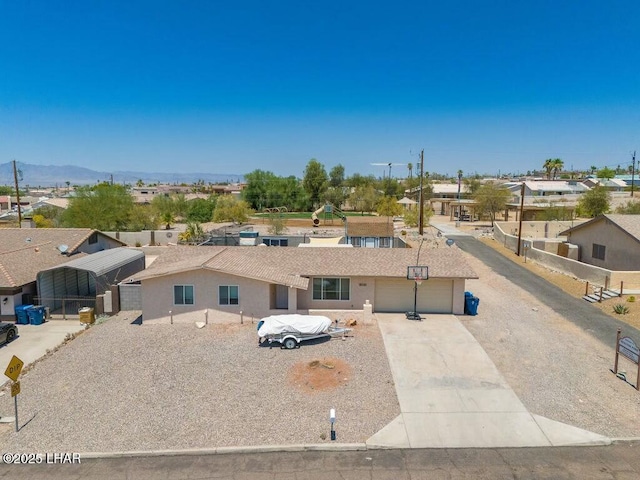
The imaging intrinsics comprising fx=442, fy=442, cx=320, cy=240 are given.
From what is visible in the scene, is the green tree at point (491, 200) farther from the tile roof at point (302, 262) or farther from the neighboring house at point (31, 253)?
the neighboring house at point (31, 253)

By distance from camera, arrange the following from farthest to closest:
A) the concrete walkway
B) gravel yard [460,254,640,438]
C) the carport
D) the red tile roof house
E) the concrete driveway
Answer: the carport → the red tile roof house → the concrete driveway → gravel yard [460,254,640,438] → the concrete walkway

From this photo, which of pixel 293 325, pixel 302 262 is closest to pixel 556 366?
pixel 293 325

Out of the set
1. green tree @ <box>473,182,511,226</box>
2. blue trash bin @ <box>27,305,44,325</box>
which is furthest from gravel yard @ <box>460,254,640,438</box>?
green tree @ <box>473,182,511,226</box>

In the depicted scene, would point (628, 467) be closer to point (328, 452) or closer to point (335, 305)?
point (328, 452)

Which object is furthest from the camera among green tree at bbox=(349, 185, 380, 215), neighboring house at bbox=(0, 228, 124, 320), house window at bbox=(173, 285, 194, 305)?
green tree at bbox=(349, 185, 380, 215)

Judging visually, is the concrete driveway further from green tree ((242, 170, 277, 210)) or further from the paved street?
green tree ((242, 170, 277, 210))

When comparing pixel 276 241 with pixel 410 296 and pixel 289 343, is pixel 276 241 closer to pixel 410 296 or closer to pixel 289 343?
pixel 410 296
